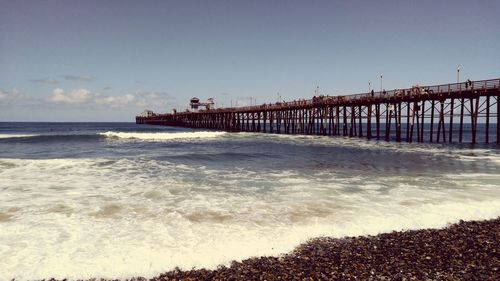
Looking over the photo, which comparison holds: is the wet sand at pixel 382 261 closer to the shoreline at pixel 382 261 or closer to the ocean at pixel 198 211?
the shoreline at pixel 382 261

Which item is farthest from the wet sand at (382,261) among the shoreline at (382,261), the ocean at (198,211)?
the ocean at (198,211)

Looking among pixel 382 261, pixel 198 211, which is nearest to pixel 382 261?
pixel 382 261

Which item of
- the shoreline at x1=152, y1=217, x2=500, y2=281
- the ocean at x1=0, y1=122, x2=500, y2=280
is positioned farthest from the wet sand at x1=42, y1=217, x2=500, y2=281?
the ocean at x1=0, y1=122, x2=500, y2=280

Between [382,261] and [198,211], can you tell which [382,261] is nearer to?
[382,261]

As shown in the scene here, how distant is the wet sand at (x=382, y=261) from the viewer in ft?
17.9

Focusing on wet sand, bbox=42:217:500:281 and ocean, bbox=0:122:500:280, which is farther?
ocean, bbox=0:122:500:280

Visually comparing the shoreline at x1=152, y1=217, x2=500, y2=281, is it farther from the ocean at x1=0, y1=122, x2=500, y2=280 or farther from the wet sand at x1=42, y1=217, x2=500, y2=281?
the ocean at x1=0, y1=122, x2=500, y2=280

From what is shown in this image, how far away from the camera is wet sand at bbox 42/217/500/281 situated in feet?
17.9

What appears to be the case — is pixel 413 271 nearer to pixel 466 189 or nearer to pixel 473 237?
pixel 473 237

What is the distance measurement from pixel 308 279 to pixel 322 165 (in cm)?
1401

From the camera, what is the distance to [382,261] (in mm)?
5977

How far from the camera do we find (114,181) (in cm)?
1382

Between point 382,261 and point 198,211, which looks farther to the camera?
point 198,211

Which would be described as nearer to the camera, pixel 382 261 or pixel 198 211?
pixel 382 261
